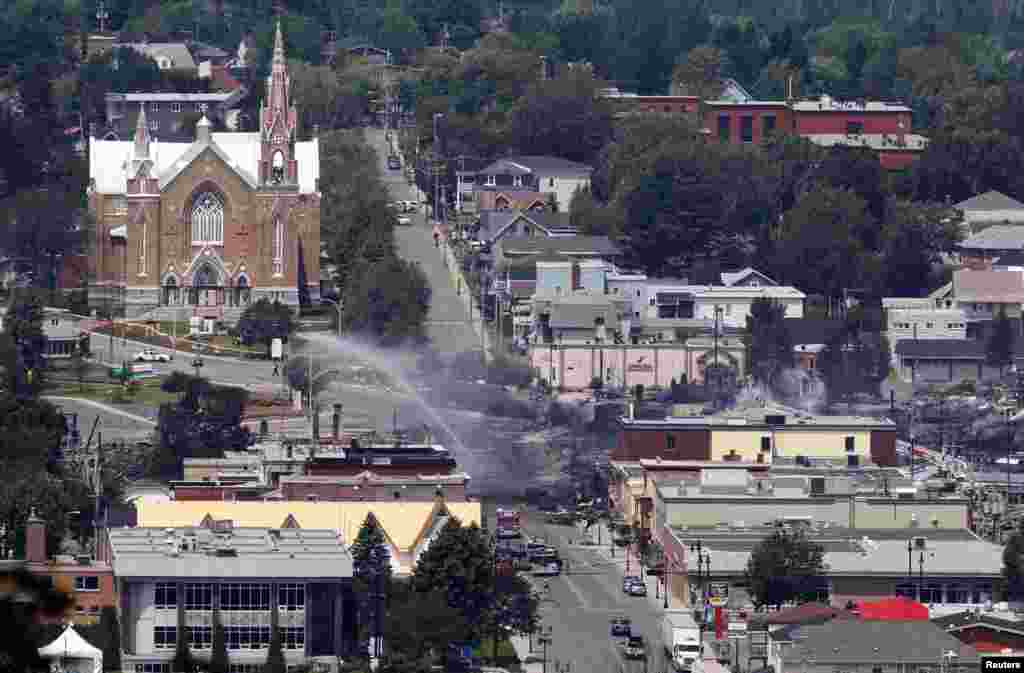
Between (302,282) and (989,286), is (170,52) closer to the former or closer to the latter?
(302,282)

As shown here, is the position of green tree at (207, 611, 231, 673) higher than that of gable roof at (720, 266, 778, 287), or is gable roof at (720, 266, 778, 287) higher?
gable roof at (720, 266, 778, 287)

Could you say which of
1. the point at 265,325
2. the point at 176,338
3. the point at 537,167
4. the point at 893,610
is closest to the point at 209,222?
the point at 176,338

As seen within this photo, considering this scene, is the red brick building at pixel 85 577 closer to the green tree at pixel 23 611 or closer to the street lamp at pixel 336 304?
the green tree at pixel 23 611

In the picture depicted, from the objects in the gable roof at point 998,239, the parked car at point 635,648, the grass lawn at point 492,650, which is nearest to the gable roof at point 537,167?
the gable roof at point 998,239

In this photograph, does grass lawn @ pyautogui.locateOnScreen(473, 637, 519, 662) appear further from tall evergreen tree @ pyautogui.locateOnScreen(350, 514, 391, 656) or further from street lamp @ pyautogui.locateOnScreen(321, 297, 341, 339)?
street lamp @ pyautogui.locateOnScreen(321, 297, 341, 339)

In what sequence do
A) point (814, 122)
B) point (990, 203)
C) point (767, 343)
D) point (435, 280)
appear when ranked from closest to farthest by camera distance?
1. point (767, 343)
2. point (435, 280)
3. point (990, 203)
4. point (814, 122)

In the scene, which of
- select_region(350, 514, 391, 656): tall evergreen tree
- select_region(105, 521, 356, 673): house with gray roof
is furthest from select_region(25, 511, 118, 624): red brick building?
select_region(350, 514, 391, 656): tall evergreen tree

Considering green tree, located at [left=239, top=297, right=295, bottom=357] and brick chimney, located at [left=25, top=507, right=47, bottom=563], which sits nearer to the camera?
brick chimney, located at [left=25, top=507, right=47, bottom=563]

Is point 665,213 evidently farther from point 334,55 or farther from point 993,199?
point 334,55
